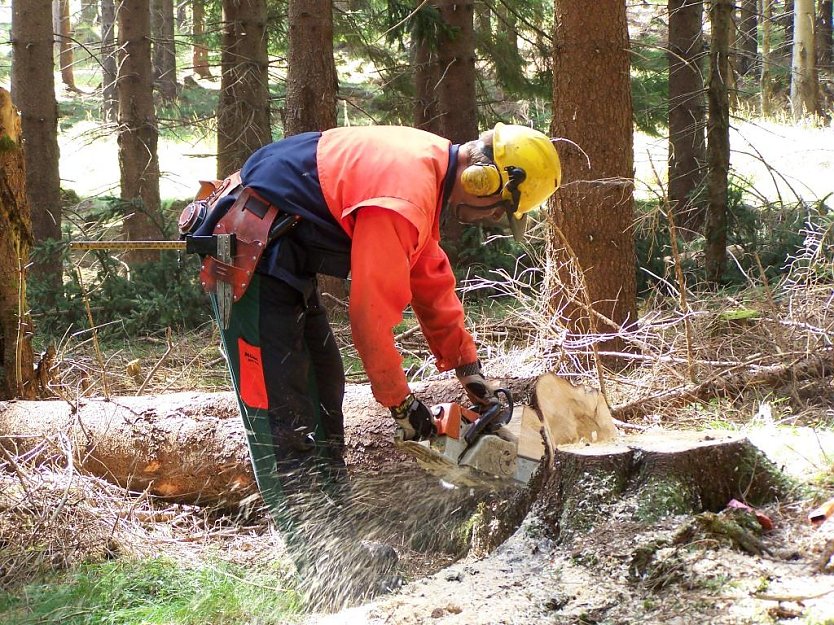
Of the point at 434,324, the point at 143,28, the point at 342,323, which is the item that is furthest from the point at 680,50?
the point at 434,324

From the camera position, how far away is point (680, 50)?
10.2m

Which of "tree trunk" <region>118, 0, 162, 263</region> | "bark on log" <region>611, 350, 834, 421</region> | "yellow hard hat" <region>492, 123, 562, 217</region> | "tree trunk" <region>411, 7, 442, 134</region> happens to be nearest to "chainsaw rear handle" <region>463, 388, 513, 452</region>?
"yellow hard hat" <region>492, 123, 562, 217</region>

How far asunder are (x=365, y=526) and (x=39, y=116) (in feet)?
22.2

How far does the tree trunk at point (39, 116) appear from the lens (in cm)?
856

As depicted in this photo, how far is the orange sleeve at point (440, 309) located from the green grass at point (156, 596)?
3.94 feet

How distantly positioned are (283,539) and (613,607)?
1546 mm

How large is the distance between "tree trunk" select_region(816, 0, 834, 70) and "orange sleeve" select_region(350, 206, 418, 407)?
21981 mm

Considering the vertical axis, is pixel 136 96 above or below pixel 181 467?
above

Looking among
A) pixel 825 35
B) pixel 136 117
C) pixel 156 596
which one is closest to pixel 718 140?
pixel 156 596

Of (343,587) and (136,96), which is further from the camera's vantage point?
(136,96)

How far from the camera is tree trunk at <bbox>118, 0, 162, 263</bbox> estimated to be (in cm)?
1000

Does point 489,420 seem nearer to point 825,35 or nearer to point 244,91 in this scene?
point 244,91

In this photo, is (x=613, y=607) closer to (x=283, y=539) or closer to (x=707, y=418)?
(x=283, y=539)

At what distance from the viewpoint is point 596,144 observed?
552 centimetres
